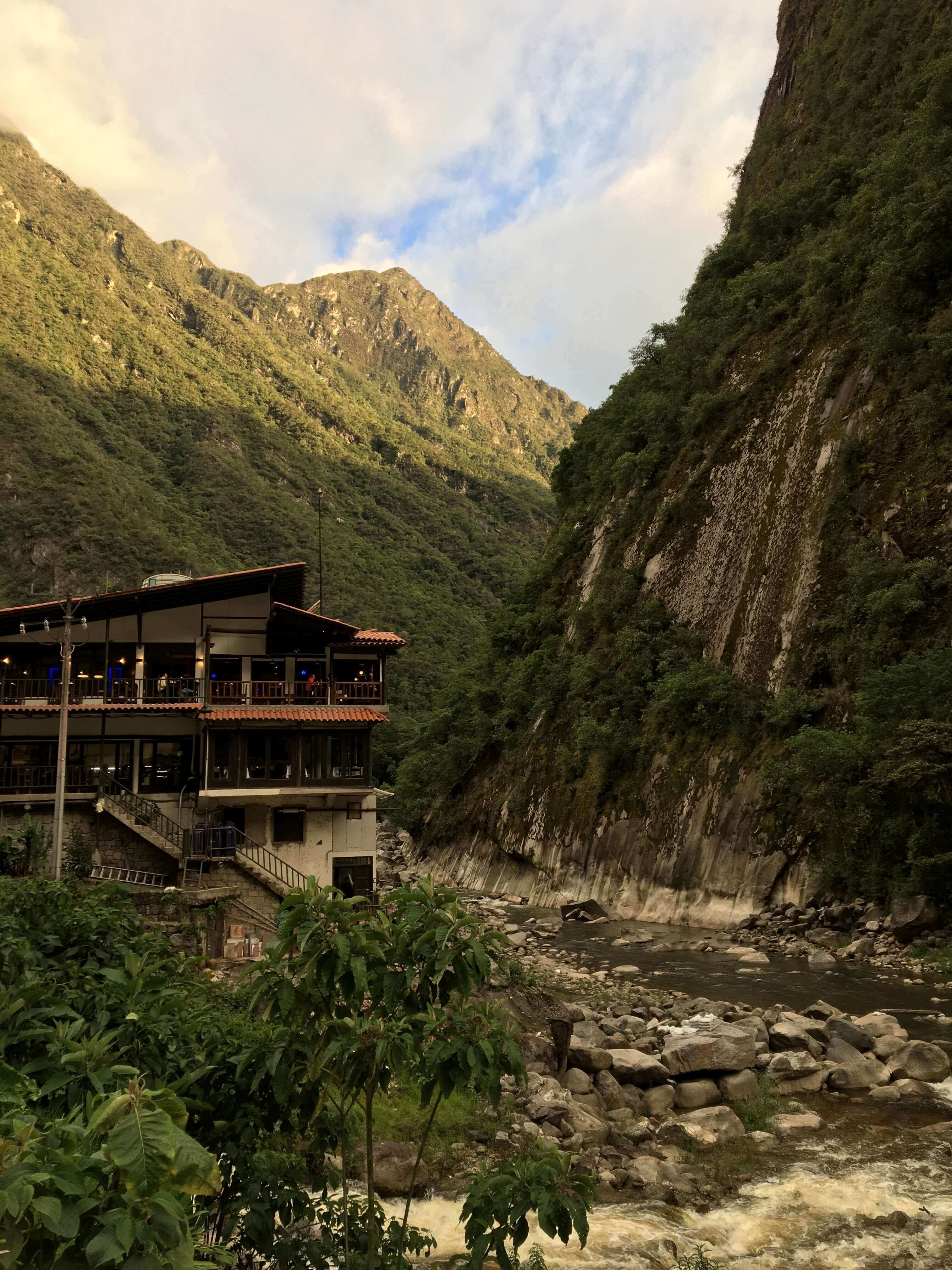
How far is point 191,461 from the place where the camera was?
112188 millimetres

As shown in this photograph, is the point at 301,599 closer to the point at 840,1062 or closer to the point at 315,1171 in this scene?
the point at 840,1062

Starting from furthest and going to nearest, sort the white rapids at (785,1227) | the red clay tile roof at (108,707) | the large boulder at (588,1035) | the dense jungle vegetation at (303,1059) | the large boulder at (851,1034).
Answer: the red clay tile roof at (108,707) → the large boulder at (588,1035) → the large boulder at (851,1034) → the white rapids at (785,1227) → the dense jungle vegetation at (303,1059)

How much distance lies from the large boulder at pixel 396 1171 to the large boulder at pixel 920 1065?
8.61 meters

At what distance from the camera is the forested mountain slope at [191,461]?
8712cm

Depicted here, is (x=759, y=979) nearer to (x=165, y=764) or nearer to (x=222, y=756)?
(x=222, y=756)

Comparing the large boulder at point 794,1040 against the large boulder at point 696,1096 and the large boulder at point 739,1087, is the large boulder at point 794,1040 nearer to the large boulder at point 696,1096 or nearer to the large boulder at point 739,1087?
the large boulder at point 739,1087

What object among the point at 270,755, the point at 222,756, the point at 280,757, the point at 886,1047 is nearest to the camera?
the point at 886,1047

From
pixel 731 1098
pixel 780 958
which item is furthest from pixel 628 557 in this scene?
pixel 731 1098

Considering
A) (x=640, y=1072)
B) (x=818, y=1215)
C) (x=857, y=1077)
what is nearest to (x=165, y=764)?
(x=640, y=1072)

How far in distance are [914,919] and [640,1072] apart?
46.9 ft

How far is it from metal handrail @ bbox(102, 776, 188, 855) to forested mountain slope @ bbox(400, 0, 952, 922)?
18.6m

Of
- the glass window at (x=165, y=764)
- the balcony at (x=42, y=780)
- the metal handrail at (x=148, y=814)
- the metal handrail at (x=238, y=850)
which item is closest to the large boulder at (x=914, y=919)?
the metal handrail at (x=238, y=850)

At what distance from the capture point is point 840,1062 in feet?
49.8

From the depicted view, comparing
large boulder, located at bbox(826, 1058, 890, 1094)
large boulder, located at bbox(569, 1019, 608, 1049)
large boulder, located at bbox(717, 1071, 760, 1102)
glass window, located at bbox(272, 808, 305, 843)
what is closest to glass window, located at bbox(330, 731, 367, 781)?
glass window, located at bbox(272, 808, 305, 843)
